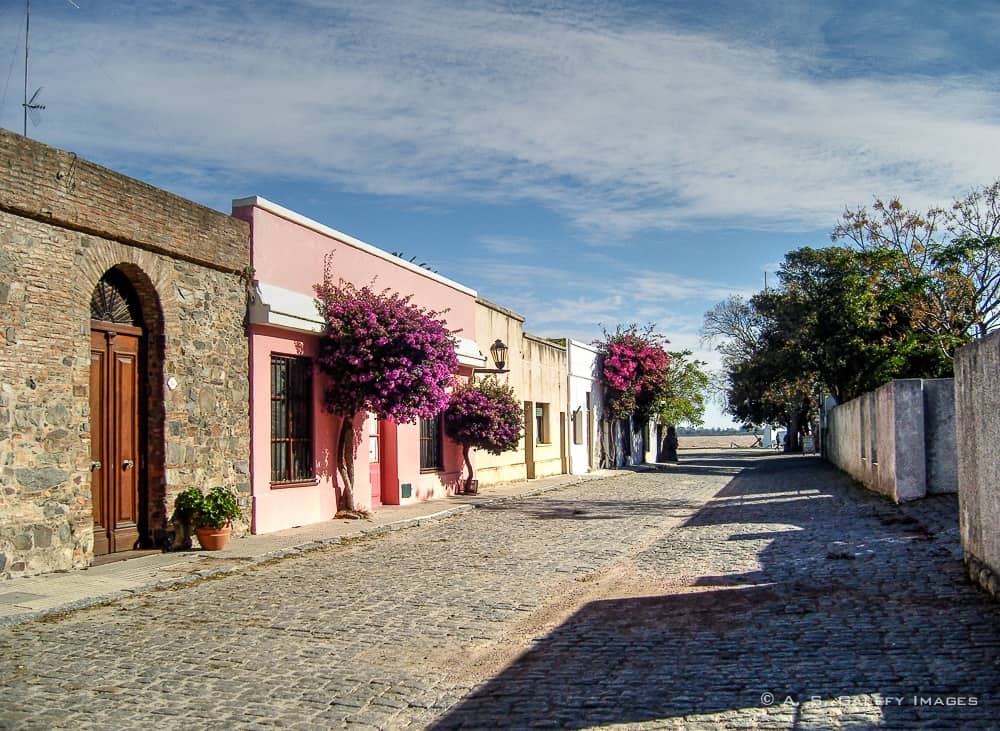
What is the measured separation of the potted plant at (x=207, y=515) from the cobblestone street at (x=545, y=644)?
90 cm

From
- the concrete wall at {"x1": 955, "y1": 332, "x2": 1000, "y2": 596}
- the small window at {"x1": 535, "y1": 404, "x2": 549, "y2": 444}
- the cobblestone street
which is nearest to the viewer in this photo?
the cobblestone street

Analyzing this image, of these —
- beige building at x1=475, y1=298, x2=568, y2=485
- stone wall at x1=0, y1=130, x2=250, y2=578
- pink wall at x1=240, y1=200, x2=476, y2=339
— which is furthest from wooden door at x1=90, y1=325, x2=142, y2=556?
→ beige building at x1=475, y1=298, x2=568, y2=485

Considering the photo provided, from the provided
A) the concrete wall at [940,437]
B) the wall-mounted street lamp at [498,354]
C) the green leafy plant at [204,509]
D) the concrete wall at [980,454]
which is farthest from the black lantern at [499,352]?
the concrete wall at [980,454]

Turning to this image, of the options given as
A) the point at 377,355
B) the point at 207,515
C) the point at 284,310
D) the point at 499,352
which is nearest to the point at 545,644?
the point at 207,515

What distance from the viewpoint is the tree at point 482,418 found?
1905 centimetres

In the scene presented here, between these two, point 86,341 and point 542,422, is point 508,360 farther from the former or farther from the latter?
point 86,341

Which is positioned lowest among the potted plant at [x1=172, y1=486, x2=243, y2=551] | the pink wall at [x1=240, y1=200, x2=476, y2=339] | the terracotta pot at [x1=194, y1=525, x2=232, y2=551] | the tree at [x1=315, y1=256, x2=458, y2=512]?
the terracotta pot at [x1=194, y1=525, x2=232, y2=551]

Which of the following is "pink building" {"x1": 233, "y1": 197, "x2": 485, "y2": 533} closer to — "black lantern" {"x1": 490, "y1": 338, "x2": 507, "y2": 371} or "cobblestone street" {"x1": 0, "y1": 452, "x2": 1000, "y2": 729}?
"cobblestone street" {"x1": 0, "y1": 452, "x2": 1000, "y2": 729}

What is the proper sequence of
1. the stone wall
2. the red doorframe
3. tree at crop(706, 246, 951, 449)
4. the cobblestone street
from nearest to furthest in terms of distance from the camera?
1. the cobblestone street
2. the stone wall
3. the red doorframe
4. tree at crop(706, 246, 951, 449)

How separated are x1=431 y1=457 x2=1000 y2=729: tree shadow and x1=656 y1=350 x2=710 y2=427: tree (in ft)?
88.7

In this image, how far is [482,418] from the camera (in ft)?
62.5

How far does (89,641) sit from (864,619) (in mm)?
5514

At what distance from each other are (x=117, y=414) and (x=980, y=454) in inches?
341

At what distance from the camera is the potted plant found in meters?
10.6
